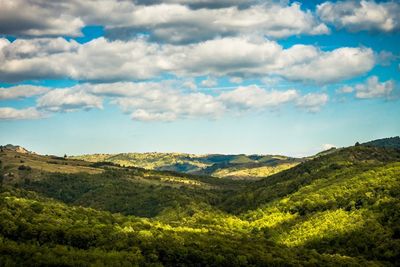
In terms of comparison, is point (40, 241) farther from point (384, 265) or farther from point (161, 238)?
point (384, 265)

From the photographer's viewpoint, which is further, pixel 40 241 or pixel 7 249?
pixel 40 241

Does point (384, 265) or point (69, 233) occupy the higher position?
point (69, 233)

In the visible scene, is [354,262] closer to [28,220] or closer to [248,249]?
[248,249]

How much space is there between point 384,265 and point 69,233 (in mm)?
119646

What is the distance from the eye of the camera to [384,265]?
190500mm

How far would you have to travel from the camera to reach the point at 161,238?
199875 mm

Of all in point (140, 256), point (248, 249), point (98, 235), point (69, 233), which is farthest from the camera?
point (248, 249)

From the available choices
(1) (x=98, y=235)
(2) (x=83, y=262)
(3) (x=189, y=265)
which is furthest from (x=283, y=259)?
(2) (x=83, y=262)

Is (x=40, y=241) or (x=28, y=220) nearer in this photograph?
(x=40, y=241)

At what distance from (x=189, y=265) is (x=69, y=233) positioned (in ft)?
141

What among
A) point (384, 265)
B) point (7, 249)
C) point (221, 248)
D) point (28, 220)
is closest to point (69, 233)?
point (28, 220)

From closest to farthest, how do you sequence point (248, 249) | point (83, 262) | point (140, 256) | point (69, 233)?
1. point (83, 262)
2. point (140, 256)
3. point (69, 233)
4. point (248, 249)

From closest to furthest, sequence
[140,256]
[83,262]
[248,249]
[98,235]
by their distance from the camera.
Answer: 1. [83,262]
2. [140,256]
3. [98,235]
4. [248,249]

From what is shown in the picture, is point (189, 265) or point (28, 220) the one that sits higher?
point (28, 220)
